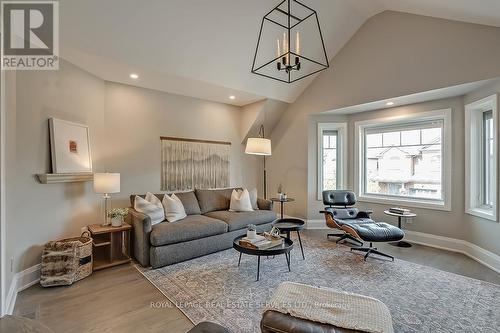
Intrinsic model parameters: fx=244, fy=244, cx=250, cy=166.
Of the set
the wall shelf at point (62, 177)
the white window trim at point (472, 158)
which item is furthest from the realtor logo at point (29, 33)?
the white window trim at point (472, 158)

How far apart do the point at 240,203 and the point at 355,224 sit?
6.47 ft

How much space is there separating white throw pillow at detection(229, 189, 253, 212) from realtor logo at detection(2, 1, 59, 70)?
10.8 ft

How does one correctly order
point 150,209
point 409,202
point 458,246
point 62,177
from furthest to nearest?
point 409,202, point 458,246, point 150,209, point 62,177

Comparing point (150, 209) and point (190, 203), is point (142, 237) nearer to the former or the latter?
point (150, 209)

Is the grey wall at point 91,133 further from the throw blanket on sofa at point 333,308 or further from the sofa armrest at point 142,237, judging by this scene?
the throw blanket on sofa at point 333,308

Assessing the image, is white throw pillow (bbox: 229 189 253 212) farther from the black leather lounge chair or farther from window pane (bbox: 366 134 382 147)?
window pane (bbox: 366 134 382 147)

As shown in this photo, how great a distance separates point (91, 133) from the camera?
360 centimetres

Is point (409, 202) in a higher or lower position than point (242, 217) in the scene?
higher

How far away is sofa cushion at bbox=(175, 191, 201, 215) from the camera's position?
13.7 ft

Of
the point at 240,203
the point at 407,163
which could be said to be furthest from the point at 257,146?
the point at 407,163

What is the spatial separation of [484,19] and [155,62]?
425cm

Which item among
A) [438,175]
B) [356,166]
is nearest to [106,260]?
[356,166]

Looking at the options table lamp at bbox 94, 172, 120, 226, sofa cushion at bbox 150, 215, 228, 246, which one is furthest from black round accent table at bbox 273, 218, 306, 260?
table lamp at bbox 94, 172, 120, 226

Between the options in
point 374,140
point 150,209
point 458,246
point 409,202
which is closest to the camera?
point 150,209
